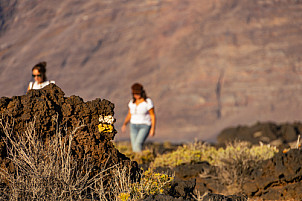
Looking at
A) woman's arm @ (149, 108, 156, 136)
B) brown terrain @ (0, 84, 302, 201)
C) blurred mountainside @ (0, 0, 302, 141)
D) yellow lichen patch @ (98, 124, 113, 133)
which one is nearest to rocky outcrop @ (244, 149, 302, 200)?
brown terrain @ (0, 84, 302, 201)

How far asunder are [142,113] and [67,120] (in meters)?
4.48

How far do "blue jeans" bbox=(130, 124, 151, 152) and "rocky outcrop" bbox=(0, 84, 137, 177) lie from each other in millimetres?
4327

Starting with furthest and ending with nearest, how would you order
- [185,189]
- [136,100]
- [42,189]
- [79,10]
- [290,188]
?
[79,10]
[136,100]
[290,188]
[185,189]
[42,189]

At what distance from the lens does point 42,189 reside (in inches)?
198

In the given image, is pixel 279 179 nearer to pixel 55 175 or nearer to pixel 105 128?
pixel 105 128

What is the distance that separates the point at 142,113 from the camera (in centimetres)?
1015

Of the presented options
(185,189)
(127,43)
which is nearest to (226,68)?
(127,43)

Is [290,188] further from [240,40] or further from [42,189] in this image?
[240,40]

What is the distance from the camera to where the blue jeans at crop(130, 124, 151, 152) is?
33.8 feet

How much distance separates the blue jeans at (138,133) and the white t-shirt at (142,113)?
106 mm

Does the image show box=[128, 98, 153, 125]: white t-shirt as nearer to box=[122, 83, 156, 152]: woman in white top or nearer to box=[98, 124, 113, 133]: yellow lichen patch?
box=[122, 83, 156, 152]: woman in white top

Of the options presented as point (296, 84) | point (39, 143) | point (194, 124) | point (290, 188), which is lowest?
point (290, 188)

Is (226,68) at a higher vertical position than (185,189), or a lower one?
higher

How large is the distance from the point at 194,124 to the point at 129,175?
165ft
